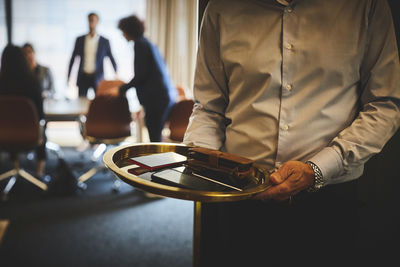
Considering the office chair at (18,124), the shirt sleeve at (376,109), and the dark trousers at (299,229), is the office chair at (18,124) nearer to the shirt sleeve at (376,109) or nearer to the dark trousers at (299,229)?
the dark trousers at (299,229)

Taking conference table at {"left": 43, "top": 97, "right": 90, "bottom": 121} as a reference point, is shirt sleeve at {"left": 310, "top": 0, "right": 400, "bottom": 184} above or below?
above

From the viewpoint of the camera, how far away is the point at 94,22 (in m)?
4.63

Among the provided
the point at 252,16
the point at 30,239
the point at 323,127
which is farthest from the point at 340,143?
the point at 30,239

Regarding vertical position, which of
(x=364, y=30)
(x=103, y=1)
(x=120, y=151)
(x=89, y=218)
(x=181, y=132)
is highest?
(x=103, y=1)

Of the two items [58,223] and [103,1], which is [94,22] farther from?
[58,223]

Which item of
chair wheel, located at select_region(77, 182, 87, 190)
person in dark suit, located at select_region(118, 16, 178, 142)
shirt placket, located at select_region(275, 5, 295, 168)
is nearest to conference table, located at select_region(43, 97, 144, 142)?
person in dark suit, located at select_region(118, 16, 178, 142)

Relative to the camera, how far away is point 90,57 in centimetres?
482

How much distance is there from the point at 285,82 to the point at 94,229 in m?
1.98

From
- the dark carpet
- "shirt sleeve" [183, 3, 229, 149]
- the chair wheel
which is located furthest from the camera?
the chair wheel

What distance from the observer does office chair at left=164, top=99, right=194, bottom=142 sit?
9.58 feet

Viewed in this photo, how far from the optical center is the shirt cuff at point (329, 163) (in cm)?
76

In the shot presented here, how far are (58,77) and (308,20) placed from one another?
629cm

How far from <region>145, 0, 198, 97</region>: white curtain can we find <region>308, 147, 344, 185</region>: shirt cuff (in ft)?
16.2

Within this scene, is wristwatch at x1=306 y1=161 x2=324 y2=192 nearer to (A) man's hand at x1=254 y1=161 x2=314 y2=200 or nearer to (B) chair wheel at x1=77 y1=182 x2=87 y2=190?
(A) man's hand at x1=254 y1=161 x2=314 y2=200
